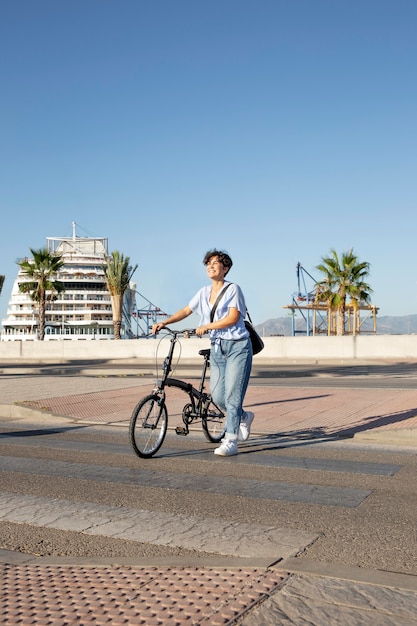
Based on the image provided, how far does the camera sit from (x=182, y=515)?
184 inches

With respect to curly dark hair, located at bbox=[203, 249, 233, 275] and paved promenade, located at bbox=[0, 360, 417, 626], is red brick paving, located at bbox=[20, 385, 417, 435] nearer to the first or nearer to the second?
curly dark hair, located at bbox=[203, 249, 233, 275]

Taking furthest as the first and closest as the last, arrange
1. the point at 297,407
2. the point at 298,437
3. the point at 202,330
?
the point at 297,407
the point at 298,437
the point at 202,330

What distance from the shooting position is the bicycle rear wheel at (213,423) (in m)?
7.58

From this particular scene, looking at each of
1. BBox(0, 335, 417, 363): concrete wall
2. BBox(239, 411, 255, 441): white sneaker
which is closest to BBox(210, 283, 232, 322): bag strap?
BBox(239, 411, 255, 441): white sneaker

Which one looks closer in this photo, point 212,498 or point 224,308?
point 212,498

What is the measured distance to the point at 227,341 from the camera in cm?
702

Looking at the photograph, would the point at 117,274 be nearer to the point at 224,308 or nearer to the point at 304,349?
the point at 304,349

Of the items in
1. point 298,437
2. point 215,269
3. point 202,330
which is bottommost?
point 298,437

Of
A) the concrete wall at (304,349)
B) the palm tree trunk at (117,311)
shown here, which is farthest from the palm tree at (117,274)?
the concrete wall at (304,349)

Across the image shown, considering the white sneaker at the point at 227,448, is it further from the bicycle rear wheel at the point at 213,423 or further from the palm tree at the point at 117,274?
the palm tree at the point at 117,274

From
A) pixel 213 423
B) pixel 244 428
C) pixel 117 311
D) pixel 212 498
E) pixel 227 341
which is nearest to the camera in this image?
pixel 212 498

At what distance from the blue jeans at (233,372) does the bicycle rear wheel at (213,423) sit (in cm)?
32

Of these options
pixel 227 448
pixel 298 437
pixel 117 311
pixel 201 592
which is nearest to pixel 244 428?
pixel 227 448

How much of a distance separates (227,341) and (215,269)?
744mm
